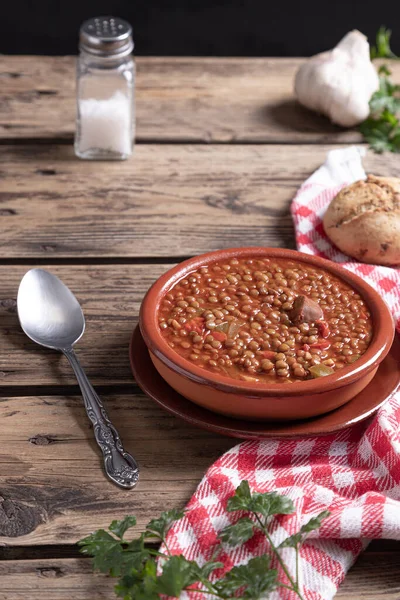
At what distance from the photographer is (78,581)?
3.64ft

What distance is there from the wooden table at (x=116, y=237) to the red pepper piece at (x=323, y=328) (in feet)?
0.78

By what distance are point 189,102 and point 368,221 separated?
82 centimetres

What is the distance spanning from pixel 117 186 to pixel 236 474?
0.94 meters

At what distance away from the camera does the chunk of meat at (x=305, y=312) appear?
1372 mm

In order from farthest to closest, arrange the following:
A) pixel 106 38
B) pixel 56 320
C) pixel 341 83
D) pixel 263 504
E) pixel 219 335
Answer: pixel 341 83 < pixel 106 38 < pixel 56 320 < pixel 219 335 < pixel 263 504

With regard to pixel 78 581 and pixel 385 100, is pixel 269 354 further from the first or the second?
pixel 385 100

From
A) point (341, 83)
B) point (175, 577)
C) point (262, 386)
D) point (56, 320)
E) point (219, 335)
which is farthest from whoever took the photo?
point (341, 83)

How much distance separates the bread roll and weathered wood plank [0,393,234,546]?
0.59 meters

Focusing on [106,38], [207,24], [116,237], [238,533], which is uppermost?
[106,38]

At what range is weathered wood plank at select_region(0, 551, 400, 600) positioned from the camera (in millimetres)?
1092

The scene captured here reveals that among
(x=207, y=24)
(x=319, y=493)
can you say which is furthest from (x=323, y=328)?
(x=207, y=24)

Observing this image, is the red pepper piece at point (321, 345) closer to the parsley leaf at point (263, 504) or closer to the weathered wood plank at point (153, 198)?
the parsley leaf at point (263, 504)

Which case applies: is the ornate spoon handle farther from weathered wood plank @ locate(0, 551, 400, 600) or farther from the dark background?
the dark background

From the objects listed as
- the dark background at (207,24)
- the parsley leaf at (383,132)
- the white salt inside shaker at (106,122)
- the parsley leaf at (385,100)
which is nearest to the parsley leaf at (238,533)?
the white salt inside shaker at (106,122)
